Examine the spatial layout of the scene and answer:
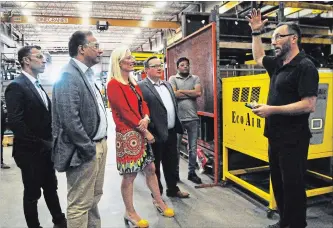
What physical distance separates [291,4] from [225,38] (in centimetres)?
379

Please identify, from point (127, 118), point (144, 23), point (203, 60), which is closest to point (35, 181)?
point (127, 118)

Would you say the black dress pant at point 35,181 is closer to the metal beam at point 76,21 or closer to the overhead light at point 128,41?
the metal beam at point 76,21

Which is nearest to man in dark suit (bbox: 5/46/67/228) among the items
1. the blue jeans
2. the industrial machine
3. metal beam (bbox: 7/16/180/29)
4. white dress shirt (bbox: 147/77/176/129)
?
white dress shirt (bbox: 147/77/176/129)

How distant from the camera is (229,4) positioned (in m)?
9.95

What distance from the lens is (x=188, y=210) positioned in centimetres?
309

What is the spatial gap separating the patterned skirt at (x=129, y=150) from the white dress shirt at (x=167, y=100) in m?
0.79

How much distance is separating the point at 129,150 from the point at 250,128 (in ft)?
4.76

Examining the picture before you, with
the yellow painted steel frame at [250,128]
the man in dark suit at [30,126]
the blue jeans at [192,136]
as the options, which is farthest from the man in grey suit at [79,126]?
the blue jeans at [192,136]

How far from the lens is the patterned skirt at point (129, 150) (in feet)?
8.18

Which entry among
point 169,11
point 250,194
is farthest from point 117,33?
point 250,194

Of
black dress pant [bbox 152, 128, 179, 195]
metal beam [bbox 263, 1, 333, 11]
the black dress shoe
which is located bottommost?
the black dress shoe

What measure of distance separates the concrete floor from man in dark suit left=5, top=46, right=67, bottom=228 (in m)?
0.69

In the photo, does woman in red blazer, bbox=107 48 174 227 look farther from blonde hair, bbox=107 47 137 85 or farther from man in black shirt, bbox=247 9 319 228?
man in black shirt, bbox=247 9 319 228

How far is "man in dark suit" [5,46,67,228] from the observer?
2.26 m
